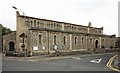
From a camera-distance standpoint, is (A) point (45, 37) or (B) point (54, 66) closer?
(B) point (54, 66)

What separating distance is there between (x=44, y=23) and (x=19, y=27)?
725 cm

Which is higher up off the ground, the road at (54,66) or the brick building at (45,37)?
the brick building at (45,37)

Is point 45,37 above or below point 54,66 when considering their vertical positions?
above

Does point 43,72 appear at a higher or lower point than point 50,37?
lower

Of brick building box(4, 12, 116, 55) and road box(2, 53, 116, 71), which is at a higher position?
brick building box(4, 12, 116, 55)

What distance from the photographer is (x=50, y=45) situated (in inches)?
1922

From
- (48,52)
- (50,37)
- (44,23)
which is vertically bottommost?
(48,52)

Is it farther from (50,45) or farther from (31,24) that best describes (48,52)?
(31,24)

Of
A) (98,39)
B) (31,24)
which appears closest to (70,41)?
(31,24)

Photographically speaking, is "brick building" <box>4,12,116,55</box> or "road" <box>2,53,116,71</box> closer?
"road" <box>2,53,116,71</box>

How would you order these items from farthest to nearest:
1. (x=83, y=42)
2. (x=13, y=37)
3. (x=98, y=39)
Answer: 1. (x=98, y=39)
2. (x=83, y=42)
3. (x=13, y=37)

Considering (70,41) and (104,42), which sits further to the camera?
(104,42)

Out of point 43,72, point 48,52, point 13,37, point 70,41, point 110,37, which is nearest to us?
point 43,72

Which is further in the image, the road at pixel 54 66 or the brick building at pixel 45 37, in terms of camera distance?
the brick building at pixel 45 37
